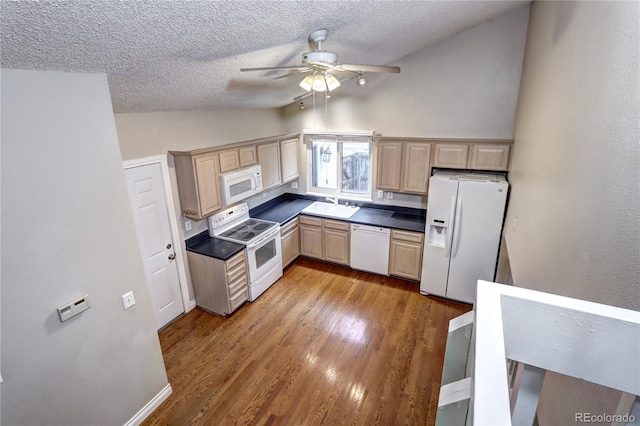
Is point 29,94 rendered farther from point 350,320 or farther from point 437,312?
point 437,312

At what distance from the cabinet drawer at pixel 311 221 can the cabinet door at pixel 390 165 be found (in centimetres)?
111

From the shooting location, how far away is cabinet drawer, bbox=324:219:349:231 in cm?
467

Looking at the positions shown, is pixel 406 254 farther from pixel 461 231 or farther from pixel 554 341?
pixel 554 341

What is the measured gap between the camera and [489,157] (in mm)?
3824

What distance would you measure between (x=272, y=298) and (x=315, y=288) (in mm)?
622

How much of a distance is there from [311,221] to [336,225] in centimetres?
42

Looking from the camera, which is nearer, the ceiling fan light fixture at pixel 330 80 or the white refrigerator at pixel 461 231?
the ceiling fan light fixture at pixel 330 80

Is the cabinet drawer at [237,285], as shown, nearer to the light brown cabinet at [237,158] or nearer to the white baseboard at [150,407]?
the white baseboard at [150,407]

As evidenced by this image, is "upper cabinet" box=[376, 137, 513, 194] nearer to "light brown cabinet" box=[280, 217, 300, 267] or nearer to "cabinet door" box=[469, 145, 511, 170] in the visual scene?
"cabinet door" box=[469, 145, 511, 170]

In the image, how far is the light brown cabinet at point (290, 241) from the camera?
4.72m

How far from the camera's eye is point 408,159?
4254 millimetres

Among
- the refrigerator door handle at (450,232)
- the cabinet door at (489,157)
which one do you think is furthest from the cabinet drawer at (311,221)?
the cabinet door at (489,157)

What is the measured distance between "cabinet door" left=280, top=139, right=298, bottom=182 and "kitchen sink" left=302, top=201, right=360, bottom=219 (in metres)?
0.59

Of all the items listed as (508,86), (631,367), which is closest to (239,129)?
(508,86)
